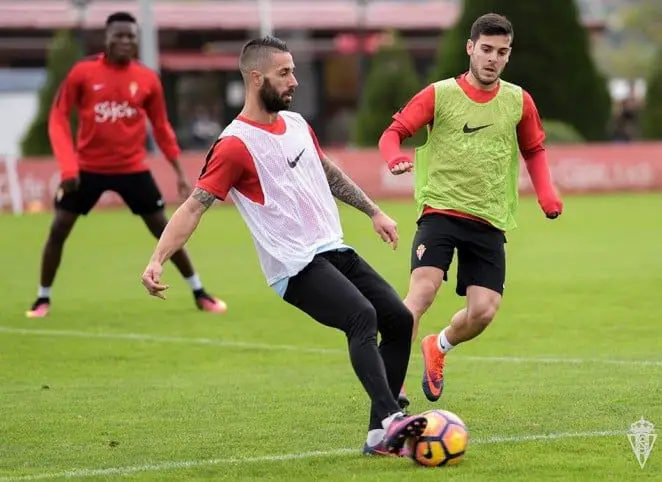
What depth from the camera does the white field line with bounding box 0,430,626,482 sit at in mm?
7406

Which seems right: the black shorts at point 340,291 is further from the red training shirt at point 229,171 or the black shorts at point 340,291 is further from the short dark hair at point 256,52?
the short dark hair at point 256,52

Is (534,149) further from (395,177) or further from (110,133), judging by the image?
(395,177)

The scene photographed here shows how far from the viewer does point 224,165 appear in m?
7.77

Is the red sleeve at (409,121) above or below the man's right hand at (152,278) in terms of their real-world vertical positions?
above

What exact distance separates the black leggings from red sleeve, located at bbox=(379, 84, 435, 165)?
121cm

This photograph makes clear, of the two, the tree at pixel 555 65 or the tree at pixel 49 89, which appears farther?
the tree at pixel 555 65

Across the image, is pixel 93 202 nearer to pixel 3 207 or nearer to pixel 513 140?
pixel 513 140

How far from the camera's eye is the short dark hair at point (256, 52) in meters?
7.88

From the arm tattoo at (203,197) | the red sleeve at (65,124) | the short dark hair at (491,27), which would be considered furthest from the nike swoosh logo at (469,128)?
the red sleeve at (65,124)

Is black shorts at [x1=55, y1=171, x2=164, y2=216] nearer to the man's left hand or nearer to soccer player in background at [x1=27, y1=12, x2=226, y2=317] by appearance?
soccer player in background at [x1=27, y1=12, x2=226, y2=317]

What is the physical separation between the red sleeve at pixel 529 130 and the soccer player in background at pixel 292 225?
1.79 m

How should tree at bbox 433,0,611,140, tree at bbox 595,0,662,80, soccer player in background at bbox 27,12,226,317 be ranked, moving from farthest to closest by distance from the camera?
tree at bbox 595,0,662,80
tree at bbox 433,0,611,140
soccer player in background at bbox 27,12,226,317

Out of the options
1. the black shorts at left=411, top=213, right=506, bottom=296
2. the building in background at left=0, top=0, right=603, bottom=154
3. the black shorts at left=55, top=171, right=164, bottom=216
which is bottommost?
the building in background at left=0, top=0, right=603, bottom=154

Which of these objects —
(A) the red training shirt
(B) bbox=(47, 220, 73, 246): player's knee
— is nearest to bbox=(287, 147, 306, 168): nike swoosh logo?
(A) the red training shirt
